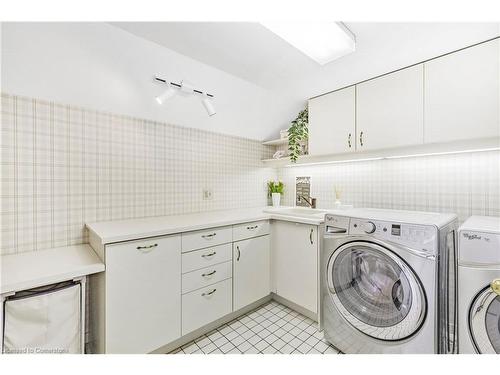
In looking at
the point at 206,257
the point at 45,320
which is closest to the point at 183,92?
the point at 206,257

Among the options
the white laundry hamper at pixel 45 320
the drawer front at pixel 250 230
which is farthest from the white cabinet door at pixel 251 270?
the white laundry hamper at pixel 45 320

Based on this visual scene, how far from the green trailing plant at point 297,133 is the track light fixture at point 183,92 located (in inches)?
35.9

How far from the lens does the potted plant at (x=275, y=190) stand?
2.89m

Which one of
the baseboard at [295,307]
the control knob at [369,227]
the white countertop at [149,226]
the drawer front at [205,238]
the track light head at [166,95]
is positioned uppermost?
the track light head at [166,95]

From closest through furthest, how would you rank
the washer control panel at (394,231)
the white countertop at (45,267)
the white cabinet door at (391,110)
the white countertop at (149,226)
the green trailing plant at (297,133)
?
the white countertop at (45,267)
the washer control panel at (394,231)
the white countertop at (149,226)
the white cabinet door at (391,110)
the green trailing plant at (297,133)

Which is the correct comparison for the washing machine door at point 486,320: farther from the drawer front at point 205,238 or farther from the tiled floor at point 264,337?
the drawer front at point 205,238

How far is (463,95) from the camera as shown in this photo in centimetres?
152

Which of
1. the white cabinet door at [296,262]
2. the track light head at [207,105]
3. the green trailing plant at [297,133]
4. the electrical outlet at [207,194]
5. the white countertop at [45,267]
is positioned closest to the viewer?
the white countertop at [45,267]

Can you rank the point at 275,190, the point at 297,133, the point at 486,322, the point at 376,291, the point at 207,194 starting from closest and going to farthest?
the point at 486,322
the point at 376,291
the point at 207,194
the point at 297,133
the point at 275,190

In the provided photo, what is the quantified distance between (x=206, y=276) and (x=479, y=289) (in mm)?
1569

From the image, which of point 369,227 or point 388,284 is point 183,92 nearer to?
point 369,227

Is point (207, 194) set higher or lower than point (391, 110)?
lower
